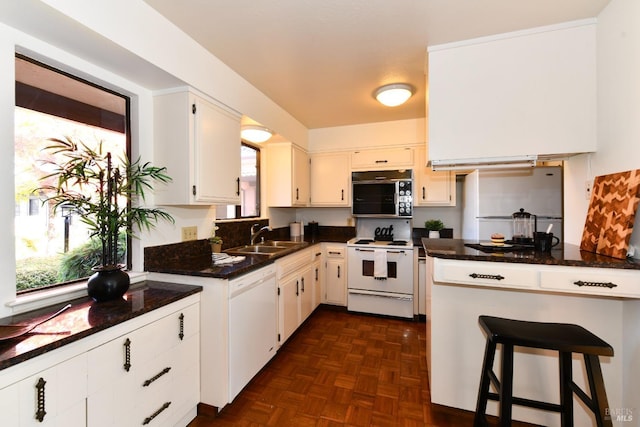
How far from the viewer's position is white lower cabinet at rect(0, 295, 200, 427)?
36.7 inches

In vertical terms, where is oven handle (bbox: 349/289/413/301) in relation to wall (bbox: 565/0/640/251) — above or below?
below

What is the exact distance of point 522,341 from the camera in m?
1.20

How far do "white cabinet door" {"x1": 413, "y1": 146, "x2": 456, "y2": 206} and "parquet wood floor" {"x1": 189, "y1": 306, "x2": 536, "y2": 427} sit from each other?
151 centimetres

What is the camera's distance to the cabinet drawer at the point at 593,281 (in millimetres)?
1262

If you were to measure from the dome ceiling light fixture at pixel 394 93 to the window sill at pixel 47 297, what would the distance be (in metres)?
2.68

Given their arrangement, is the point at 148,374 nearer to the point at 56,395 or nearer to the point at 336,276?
the point at 56,395

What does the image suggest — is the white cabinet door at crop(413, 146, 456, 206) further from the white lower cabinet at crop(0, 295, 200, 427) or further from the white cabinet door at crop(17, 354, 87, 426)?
the white cabinet door at crop(17, 354, 87, 426)

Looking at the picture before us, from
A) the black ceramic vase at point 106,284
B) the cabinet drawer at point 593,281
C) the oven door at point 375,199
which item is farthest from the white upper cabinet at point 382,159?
the black ceramic vase at point 106,284

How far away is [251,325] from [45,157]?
1.54 m

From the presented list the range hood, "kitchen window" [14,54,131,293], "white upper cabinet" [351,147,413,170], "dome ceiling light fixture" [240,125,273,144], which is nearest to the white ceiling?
"dome ceiling light fixture" [240,125,273,144]

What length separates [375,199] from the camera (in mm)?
3391

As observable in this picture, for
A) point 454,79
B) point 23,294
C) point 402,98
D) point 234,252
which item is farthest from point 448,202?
point 23,294

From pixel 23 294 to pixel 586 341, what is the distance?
2603 mm

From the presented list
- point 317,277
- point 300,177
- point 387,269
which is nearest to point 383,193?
point 387,269
